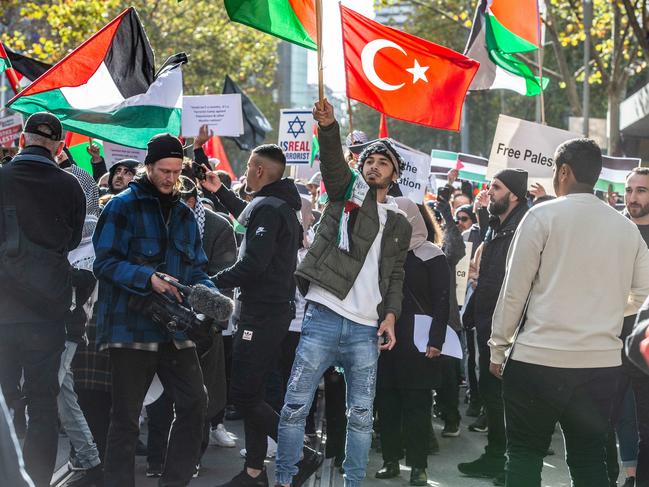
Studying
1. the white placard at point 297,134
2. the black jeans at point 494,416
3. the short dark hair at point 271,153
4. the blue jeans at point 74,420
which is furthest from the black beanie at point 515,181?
the white placard at point 297,134

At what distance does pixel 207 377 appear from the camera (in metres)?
6.65

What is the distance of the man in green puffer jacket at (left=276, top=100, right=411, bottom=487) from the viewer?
6070 mm

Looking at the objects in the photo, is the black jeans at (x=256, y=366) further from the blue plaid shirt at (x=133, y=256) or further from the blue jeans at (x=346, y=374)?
the blue plaid shirt at (x=133, y=256)

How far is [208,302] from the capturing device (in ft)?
18.4

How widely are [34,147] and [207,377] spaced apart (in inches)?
65.0

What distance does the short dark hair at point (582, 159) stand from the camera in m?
5.38

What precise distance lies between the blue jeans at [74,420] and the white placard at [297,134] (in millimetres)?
6624

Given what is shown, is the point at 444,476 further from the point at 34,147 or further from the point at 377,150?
the point at 34,147

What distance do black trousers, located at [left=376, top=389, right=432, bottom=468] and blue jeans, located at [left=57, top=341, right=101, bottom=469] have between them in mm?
1931

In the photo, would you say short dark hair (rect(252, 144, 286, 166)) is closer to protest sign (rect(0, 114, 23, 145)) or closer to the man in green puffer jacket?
the man in green puffer jacket

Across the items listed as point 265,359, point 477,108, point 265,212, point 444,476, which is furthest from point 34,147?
point 477,108

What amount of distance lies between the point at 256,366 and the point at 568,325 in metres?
2.14

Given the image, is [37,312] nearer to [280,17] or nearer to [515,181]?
[280,17]

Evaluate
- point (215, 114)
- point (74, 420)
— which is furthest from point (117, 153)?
point (74, 420)
